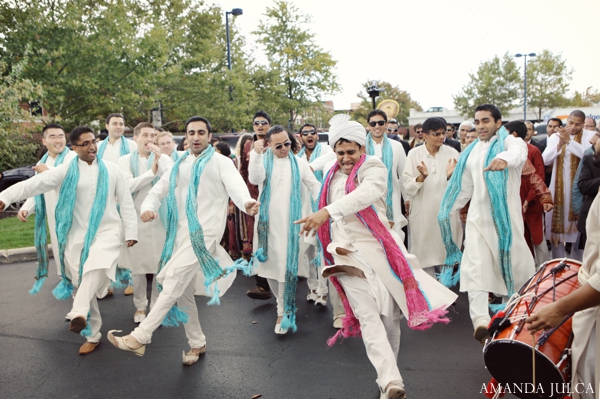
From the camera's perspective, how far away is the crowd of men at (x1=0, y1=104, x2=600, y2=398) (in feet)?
11.4

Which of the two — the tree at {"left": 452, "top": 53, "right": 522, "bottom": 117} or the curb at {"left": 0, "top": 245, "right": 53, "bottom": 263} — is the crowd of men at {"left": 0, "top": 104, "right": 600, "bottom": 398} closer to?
the curb at {"left": 0, "top": 245, "right": 53, "bottom": 263}

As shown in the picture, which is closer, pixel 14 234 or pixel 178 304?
pixel 178 304

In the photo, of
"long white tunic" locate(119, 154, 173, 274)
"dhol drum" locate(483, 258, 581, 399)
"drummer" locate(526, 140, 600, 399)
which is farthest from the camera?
"long white tunic" locate(119, 154, 173, 274)

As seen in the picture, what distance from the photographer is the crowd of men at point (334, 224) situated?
347 cm

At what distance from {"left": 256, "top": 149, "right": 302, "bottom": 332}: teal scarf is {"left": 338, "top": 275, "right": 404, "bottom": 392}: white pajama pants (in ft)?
5.40

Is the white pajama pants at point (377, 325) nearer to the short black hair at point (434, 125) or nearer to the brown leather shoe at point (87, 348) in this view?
the brown leather shoe at point (87, 348)

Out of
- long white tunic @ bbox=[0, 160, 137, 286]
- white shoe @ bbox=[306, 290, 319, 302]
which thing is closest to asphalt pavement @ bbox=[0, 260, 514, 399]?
white shoe @ bbox=[306, 290, 319, 302]

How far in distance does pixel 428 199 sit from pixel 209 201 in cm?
276

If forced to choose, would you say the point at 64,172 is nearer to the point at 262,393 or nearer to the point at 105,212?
the point at 105,212

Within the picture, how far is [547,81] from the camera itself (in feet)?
128

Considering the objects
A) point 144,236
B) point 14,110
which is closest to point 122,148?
point 144,236

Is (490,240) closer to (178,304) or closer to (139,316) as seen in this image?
(178,304)

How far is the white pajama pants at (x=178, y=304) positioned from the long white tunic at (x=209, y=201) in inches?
6.3

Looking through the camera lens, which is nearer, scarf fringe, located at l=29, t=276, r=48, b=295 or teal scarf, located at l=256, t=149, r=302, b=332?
teal scarf, located at l=256, t=149, r=302, b=332
